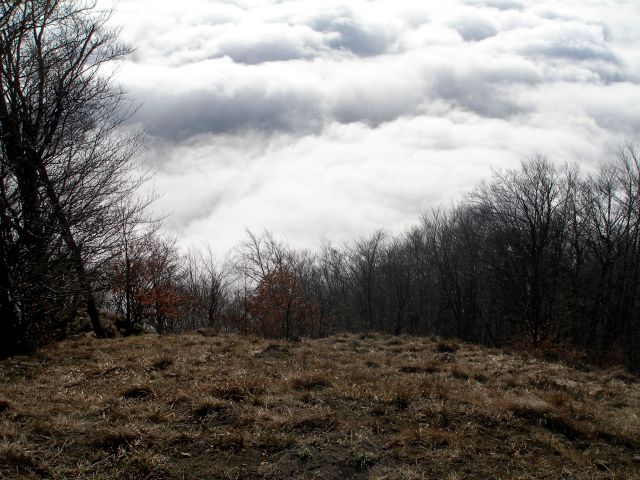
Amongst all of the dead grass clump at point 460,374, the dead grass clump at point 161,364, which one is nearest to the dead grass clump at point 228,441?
the dead grass clump at point 161,364

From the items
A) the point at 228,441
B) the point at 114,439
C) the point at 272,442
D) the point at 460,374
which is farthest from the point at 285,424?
the point at 460,374

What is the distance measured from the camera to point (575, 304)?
25.8 meters

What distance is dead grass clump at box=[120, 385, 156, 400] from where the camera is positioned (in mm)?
5654

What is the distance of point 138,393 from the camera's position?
5.78 metres

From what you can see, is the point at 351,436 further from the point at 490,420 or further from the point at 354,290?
the point at 354,290

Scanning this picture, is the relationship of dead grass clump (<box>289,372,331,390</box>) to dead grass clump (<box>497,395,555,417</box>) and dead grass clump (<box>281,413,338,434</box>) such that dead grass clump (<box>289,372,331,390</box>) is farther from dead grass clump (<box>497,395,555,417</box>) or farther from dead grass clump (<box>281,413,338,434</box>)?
dead grass clump (<box>497,395,555,417</box>)

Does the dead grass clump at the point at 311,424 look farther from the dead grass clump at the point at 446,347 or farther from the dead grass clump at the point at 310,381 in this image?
the dead grass clump at the point at 446,347

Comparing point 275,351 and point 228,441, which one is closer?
point 228,441

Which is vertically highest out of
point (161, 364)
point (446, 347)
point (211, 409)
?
point (161, 364)

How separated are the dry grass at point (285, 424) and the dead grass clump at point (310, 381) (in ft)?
0.07

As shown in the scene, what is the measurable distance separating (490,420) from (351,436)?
1724 mm

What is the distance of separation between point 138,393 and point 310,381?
86.3 inches

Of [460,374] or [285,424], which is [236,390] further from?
[460,374]

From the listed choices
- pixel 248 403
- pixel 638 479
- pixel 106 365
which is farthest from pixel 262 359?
pixel 638 479
